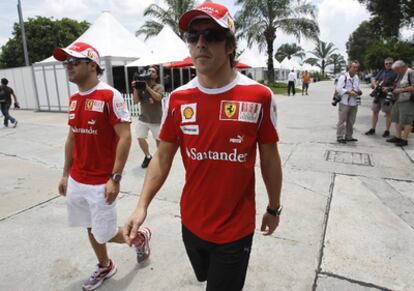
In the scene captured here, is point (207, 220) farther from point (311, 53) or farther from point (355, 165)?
point (311, 53)

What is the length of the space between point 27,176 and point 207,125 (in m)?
5.21

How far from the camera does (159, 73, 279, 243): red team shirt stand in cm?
154

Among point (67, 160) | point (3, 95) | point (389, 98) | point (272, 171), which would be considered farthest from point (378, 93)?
point (3, 95)

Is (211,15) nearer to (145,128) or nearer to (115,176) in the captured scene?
(115,176)

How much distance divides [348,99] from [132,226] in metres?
6.80

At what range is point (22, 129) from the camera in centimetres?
1075

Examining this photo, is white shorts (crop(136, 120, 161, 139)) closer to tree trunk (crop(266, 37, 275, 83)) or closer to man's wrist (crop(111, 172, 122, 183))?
man's wrist (crop(111, 172, 122, 183))

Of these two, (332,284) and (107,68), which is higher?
(107,68)

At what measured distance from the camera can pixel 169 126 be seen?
1.74 m

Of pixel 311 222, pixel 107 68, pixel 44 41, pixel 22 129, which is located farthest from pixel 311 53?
pixel 311 222

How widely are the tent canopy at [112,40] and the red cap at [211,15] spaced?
44.3ft

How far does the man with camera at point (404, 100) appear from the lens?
6527mm

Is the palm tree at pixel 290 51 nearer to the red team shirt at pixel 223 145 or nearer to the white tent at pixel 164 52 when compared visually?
the white tent at pixel 164 52

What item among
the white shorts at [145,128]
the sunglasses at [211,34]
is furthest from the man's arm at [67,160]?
the white shorts at [145,128]
